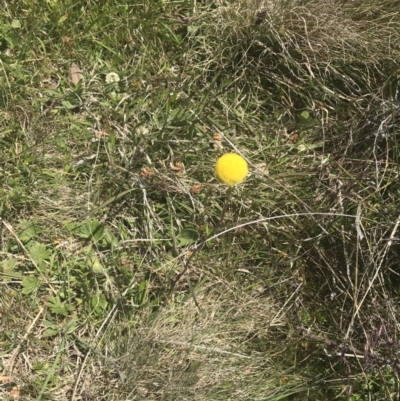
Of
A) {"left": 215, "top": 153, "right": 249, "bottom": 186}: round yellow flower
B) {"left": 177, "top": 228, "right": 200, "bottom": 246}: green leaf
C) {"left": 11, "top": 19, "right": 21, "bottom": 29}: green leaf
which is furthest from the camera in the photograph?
{"left": 11, "top": 19, "right": 21, "bottom": 29}: green leaf

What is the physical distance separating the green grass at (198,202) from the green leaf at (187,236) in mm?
10

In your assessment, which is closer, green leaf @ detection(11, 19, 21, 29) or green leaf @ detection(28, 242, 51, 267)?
green leaf @ detection(28, 242, 51, 267)

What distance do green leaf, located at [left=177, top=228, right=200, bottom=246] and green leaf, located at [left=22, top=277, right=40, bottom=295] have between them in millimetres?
518

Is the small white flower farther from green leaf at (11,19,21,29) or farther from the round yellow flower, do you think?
the round yellow flower

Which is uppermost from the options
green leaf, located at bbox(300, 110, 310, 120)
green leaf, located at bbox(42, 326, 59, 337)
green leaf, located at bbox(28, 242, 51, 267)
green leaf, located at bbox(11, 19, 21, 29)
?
green leaf, located at bbox(11, 19, 21, 29)

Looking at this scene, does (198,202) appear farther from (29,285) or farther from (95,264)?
(29,285)

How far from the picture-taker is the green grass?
1952 millimetres

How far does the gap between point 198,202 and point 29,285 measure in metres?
0.66

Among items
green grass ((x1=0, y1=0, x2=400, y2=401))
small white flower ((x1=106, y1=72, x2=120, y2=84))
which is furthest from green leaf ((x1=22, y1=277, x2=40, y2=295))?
small white flower ((x1=106, y1=72, x2=120, y2=84))

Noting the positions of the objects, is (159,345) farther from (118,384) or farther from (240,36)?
(240,36)

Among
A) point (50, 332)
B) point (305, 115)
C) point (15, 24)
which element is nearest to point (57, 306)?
point (50, 332)

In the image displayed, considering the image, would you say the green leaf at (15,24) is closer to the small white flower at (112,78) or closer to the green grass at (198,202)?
the green grass at (198,202)

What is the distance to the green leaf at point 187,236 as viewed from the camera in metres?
2.08

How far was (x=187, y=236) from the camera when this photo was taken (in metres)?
2.08
